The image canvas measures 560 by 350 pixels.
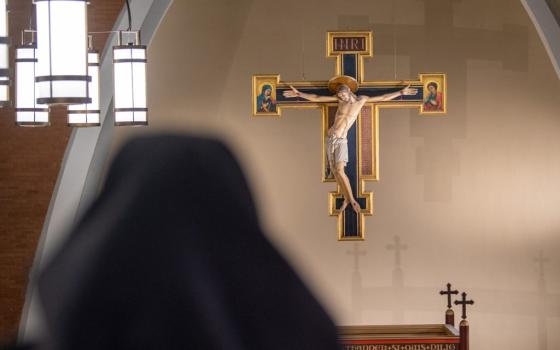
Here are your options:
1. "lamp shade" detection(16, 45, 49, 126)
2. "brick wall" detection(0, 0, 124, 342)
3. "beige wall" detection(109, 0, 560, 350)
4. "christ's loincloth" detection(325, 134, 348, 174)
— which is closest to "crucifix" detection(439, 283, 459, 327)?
"beige wall" detection(109, 0, 560, 350)

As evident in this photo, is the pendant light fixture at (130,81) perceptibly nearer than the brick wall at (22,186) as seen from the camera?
Yes

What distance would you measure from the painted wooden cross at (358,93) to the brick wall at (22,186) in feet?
5.14

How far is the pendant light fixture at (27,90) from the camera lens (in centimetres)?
564

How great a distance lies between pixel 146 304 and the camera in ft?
3.71

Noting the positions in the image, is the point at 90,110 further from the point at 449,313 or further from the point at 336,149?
the point at 449,313

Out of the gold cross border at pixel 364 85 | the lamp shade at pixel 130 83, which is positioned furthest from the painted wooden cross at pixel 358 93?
the lamp shade at pixel 130 83

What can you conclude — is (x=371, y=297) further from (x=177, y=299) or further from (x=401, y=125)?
(x=177, y=299)

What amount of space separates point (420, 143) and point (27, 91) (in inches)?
187

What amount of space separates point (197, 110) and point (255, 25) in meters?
0.93

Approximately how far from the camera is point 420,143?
32.0 ft

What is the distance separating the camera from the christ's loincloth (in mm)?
9258

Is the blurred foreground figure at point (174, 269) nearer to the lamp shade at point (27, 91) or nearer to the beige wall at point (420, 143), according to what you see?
the lamp shade at point (27, 91)

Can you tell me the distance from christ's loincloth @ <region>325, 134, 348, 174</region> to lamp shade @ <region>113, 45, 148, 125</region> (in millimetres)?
3972

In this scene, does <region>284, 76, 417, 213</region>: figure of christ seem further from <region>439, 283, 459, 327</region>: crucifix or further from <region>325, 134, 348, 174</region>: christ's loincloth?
<region>439, 283, 459, 327</region>: crucifix
